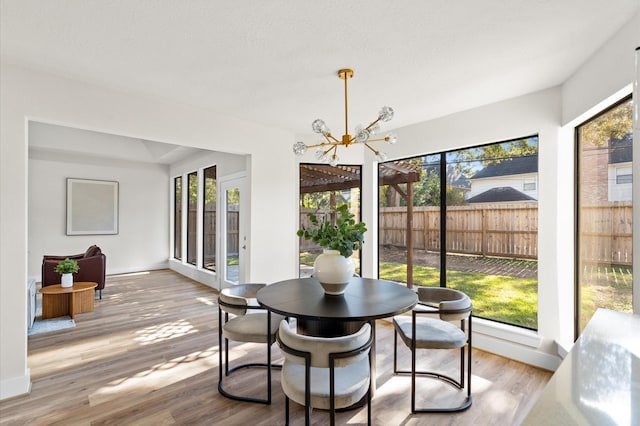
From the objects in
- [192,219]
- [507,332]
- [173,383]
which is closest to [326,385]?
[173,383]

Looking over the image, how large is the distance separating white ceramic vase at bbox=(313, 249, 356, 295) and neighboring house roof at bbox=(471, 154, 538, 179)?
212 cm

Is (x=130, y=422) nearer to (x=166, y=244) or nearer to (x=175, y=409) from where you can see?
(x=175, y=409)

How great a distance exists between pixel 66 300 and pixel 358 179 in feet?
14.8

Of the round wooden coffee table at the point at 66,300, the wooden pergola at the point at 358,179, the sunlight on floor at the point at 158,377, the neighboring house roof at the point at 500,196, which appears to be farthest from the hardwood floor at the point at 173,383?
the neighboring house roof at the point at 500,196

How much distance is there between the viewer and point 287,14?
6.14 feet

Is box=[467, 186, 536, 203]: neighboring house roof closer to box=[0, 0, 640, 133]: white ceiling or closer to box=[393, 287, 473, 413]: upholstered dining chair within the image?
box=[0, 0, 640, 133]: white ceiling

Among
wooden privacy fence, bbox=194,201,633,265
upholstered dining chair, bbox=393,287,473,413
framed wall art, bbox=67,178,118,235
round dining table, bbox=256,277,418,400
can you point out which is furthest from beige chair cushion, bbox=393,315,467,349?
framed wall art, bbox=67,178,118,235

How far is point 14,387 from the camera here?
8.12ft

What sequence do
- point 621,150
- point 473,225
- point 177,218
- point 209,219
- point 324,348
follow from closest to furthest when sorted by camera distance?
point 324,348, point 621,150, point 473,225, point 209,219, point 177,218

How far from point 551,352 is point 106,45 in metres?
4.46

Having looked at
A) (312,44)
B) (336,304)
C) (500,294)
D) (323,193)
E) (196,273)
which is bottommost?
(196,273)

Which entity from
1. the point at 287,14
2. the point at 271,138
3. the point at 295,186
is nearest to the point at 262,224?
the point at 295,186

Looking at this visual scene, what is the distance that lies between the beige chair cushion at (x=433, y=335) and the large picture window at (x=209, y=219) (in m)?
4.52

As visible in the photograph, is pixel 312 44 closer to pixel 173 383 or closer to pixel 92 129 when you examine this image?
pixel 92 129
